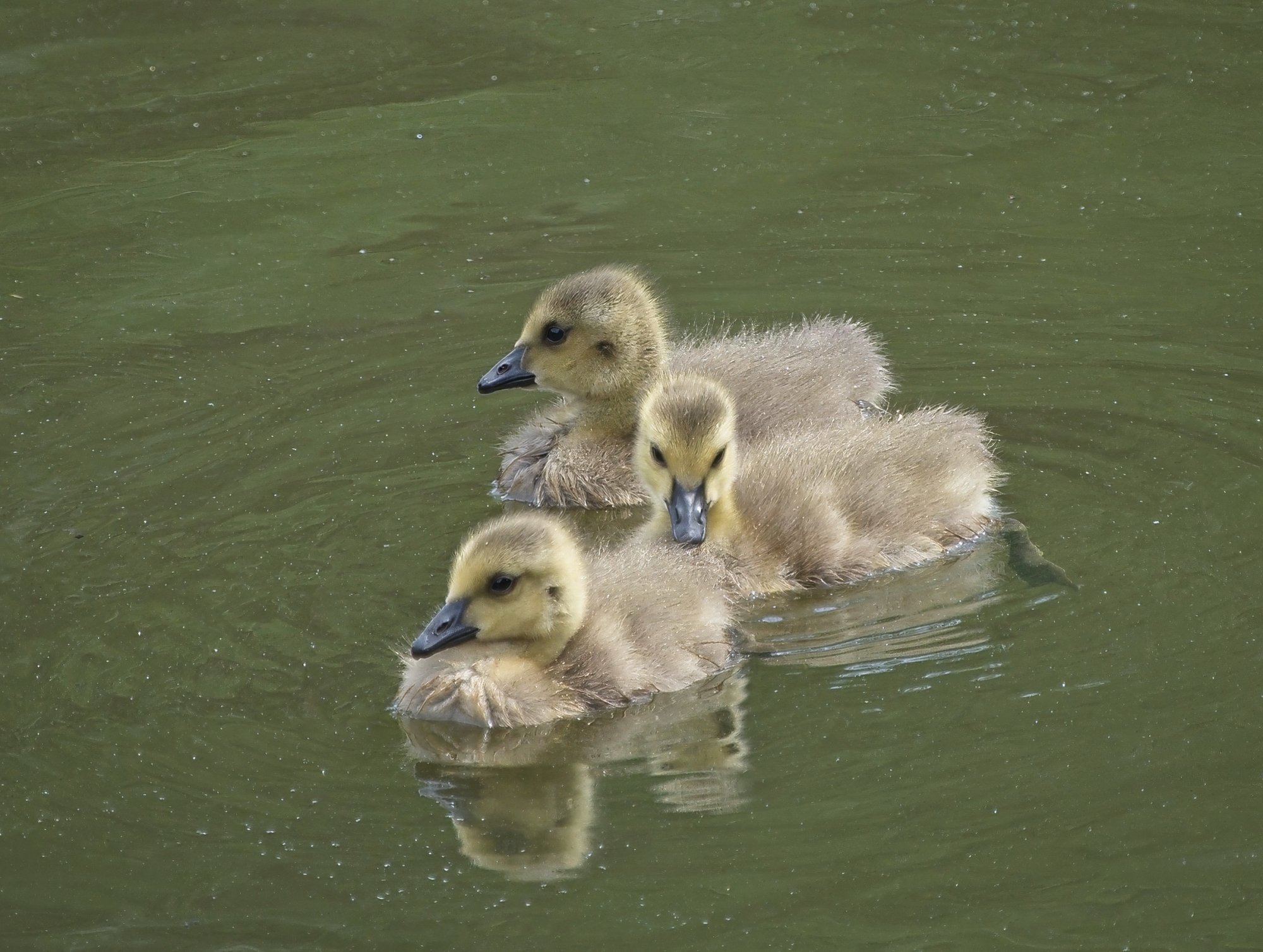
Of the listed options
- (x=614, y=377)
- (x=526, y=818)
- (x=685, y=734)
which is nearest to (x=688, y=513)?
(x=685, y=734)

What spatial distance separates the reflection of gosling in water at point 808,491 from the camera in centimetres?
599

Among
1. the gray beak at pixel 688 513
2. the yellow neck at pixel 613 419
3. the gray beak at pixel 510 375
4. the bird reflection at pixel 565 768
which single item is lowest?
the bird reflection at pixel 565 768

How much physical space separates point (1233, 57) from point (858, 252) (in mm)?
2790

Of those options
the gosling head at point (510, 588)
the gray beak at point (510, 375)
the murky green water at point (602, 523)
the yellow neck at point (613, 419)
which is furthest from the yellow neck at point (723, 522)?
the gray beak at point (510, 375)

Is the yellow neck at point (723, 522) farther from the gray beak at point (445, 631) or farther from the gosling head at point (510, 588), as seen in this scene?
the gray beak at point (445, 631)

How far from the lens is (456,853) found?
453 cm

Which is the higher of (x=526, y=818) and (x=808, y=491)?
(x=808, y=491)

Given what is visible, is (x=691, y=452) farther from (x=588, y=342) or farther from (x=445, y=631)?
(x=588, y=342)

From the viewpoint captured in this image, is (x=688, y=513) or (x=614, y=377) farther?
(x=614, y=377)

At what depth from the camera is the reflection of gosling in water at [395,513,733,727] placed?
5199mm

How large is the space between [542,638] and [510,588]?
0.20 m

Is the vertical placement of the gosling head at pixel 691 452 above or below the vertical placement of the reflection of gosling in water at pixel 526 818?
above

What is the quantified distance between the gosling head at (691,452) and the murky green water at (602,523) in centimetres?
43

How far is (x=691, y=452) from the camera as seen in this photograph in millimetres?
5938
